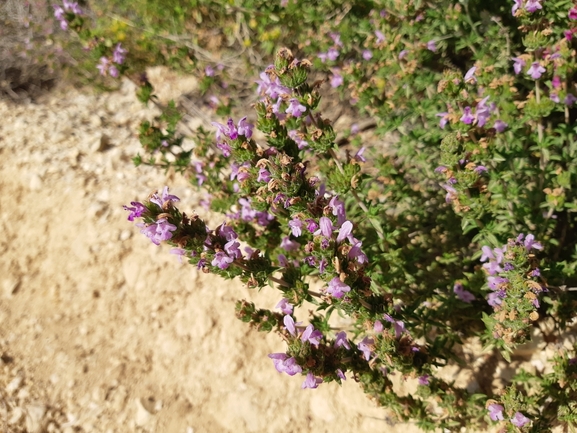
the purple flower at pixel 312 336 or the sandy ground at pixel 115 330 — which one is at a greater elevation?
the purple flower at pixel 312 336

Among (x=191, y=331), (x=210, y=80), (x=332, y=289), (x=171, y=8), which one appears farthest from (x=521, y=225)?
(x=171, y=8)

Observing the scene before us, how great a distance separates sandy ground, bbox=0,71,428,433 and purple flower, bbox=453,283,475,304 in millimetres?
911

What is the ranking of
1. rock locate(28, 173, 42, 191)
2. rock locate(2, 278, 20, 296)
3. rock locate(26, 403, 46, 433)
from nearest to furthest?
rock locate(26, 403, 46, 433) → rock locate(2, 278, 20, 296) → rock locate(28, 173, 42, 191)

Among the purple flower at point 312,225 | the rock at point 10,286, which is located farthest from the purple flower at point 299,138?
the rock at point 10,286

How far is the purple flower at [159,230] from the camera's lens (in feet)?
6.90

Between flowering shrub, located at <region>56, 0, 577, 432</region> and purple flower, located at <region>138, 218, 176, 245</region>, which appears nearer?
purple flower, located at <region>138, 218, 176, 245</region>

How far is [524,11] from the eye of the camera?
2713 millimetres

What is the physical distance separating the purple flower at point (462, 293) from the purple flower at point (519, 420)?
0.83m

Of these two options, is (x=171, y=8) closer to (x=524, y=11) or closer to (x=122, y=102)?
(x=122, y=102)

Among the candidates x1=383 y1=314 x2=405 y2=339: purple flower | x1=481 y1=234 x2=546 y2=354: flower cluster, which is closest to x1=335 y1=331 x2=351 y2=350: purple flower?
x1=383 y1=314 x2=405 y2=339: purple flower

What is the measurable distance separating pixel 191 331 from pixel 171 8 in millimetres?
4594

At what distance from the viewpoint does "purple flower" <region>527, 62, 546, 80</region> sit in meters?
2.86

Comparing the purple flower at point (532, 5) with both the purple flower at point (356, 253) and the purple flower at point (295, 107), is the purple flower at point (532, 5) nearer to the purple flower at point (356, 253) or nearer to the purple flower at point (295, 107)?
the purple flower at point (295, 107)

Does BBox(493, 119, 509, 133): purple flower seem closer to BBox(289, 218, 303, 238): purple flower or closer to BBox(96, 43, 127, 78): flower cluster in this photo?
BBox(289, 218, 303, 238): purple flower
